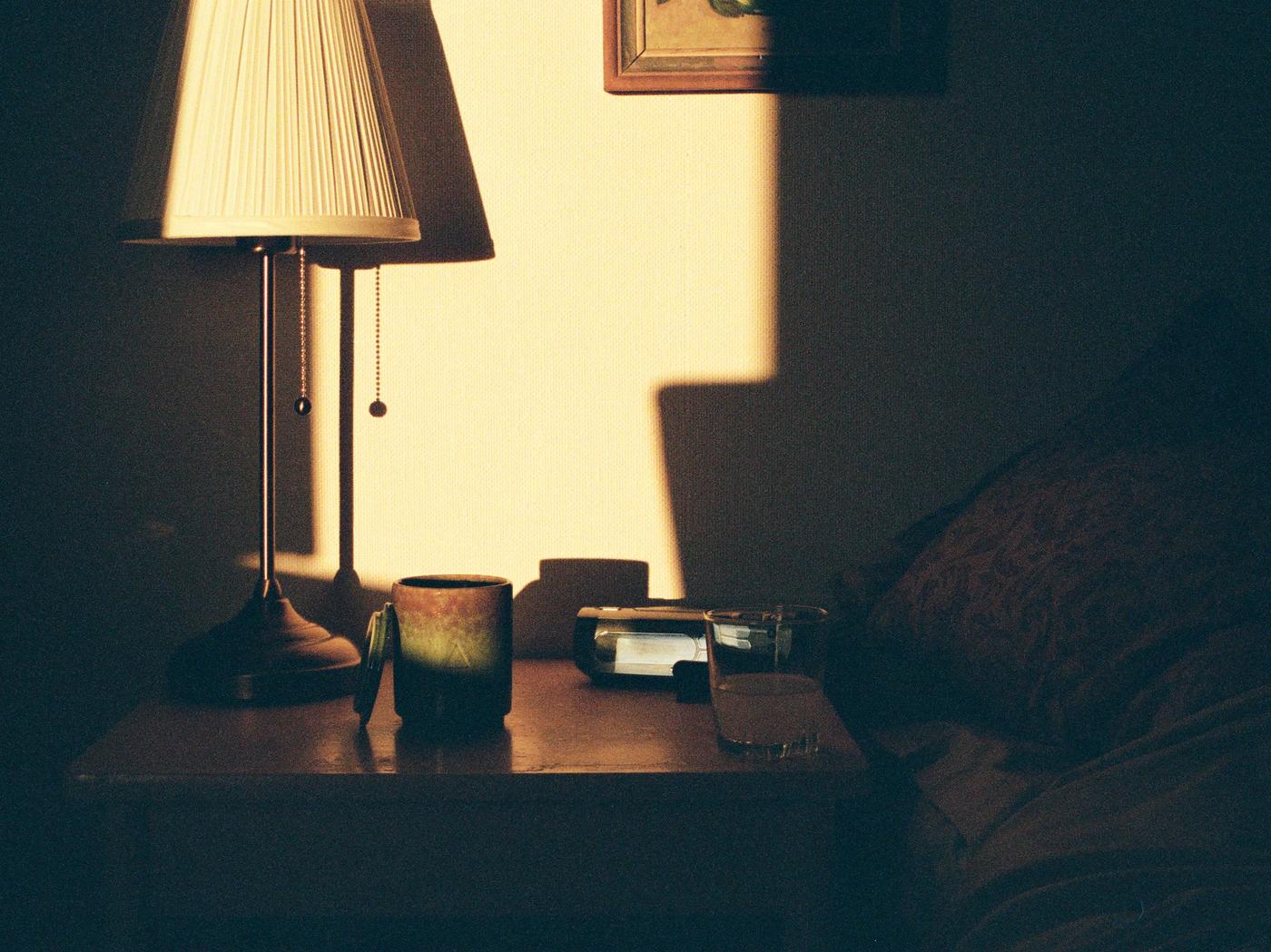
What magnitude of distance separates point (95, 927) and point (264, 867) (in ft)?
2.05

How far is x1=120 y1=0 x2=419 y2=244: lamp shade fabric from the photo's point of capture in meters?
1.02

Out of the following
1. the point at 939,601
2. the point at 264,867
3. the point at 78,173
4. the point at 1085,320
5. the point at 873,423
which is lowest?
the point at 264,867

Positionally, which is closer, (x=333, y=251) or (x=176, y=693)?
(x=176, y=693)

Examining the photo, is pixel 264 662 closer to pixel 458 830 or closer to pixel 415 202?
pixel 458 830

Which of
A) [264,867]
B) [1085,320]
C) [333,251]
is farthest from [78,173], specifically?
[1085,320]

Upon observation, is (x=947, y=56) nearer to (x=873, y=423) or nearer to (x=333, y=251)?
(x=873, y=423)

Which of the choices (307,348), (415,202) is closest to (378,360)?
(307,348)

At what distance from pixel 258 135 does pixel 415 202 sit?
42cm

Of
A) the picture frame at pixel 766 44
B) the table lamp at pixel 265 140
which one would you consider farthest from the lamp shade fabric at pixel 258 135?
the picture frame at pixel 766 44

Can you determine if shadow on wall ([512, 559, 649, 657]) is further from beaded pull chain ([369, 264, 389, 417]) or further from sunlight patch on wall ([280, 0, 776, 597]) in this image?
beaded pull chain ([369, 264, 389, 417])

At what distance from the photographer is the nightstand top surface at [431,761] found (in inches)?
36.6

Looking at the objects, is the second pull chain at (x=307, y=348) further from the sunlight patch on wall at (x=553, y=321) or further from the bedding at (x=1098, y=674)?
the bedding at (x=1098, y=674)

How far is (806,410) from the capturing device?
4.83 ft

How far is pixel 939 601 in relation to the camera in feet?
3.81
